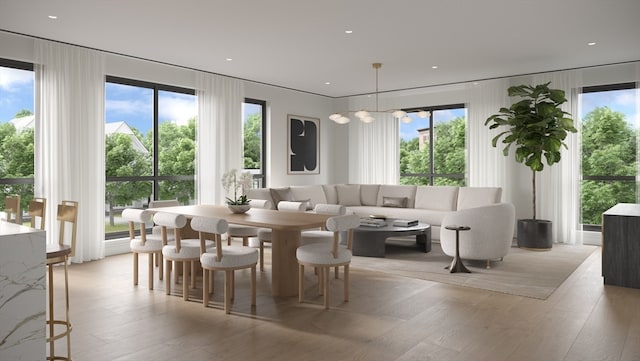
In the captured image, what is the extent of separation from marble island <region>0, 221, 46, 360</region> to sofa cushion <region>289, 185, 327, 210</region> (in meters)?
6.00

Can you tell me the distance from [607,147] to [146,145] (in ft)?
24.9

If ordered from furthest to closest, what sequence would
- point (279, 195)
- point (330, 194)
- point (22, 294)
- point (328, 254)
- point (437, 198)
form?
1. point (330, 194)
2. point (437, 198)
3. point (279, 195)
4. point (328, 254)
5. point (22, 294)

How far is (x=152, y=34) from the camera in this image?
551cm

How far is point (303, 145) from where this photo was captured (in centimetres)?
980

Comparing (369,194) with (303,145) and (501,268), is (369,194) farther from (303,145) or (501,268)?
(501,268)

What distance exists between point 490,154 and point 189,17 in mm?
5666

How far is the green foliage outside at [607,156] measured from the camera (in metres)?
7.76

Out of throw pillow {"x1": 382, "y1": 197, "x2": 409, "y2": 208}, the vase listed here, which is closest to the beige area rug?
throw pillow {"x1": 382, "y1": 197, "x2": 409, "y2": 208}

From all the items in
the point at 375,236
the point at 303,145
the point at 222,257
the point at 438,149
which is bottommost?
the point at 375,236

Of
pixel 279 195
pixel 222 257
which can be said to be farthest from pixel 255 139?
pixel 222 257

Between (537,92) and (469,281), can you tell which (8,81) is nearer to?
(469,281)

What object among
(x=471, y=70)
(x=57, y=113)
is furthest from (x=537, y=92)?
(x=57, y=113)

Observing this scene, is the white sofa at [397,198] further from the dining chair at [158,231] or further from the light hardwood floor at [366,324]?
the light hardwood floor at [366,324]

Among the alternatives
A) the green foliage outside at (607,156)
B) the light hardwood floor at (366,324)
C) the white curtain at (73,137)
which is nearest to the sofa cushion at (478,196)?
the green foliage outside at (607,156)
